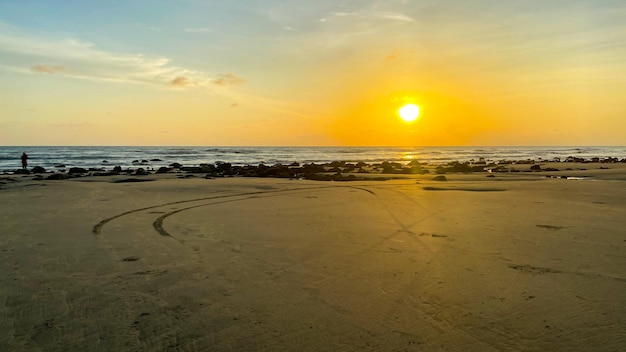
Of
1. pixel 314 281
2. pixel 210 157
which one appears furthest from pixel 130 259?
pixel 210 157

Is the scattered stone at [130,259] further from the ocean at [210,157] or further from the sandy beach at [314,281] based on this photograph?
the ocean at [210,157]

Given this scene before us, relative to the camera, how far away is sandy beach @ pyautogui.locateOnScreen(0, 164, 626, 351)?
423 centimetres

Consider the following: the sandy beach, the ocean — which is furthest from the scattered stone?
the ocean

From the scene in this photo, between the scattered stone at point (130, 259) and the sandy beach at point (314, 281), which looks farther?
the scattered stone at point (130, 259)

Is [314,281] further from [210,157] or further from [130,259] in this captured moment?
[210,157]

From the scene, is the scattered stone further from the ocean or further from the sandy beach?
the ocean

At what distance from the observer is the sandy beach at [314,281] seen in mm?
4227

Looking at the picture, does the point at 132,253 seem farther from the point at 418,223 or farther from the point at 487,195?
the point at 487,195

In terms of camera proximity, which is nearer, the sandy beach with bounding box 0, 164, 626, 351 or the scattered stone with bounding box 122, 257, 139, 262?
the sandy beach with bounding box 0, 164, 626, 351

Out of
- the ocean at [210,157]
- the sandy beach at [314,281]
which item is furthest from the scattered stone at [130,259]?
the ocean at [210,157]

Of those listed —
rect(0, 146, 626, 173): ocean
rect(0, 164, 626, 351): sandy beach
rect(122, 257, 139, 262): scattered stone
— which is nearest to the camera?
rect(0, 164, 626, 351): sandy beach

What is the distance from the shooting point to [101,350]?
13.0ft

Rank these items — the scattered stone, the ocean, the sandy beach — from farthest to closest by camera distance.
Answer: the ocean < the scattered stone < the sandy beach

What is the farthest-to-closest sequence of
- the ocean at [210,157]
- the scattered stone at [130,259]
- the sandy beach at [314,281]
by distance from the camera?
the ocean at [210,157] < the scattered stone at [130,259] < the sandy beach at [314,281]
